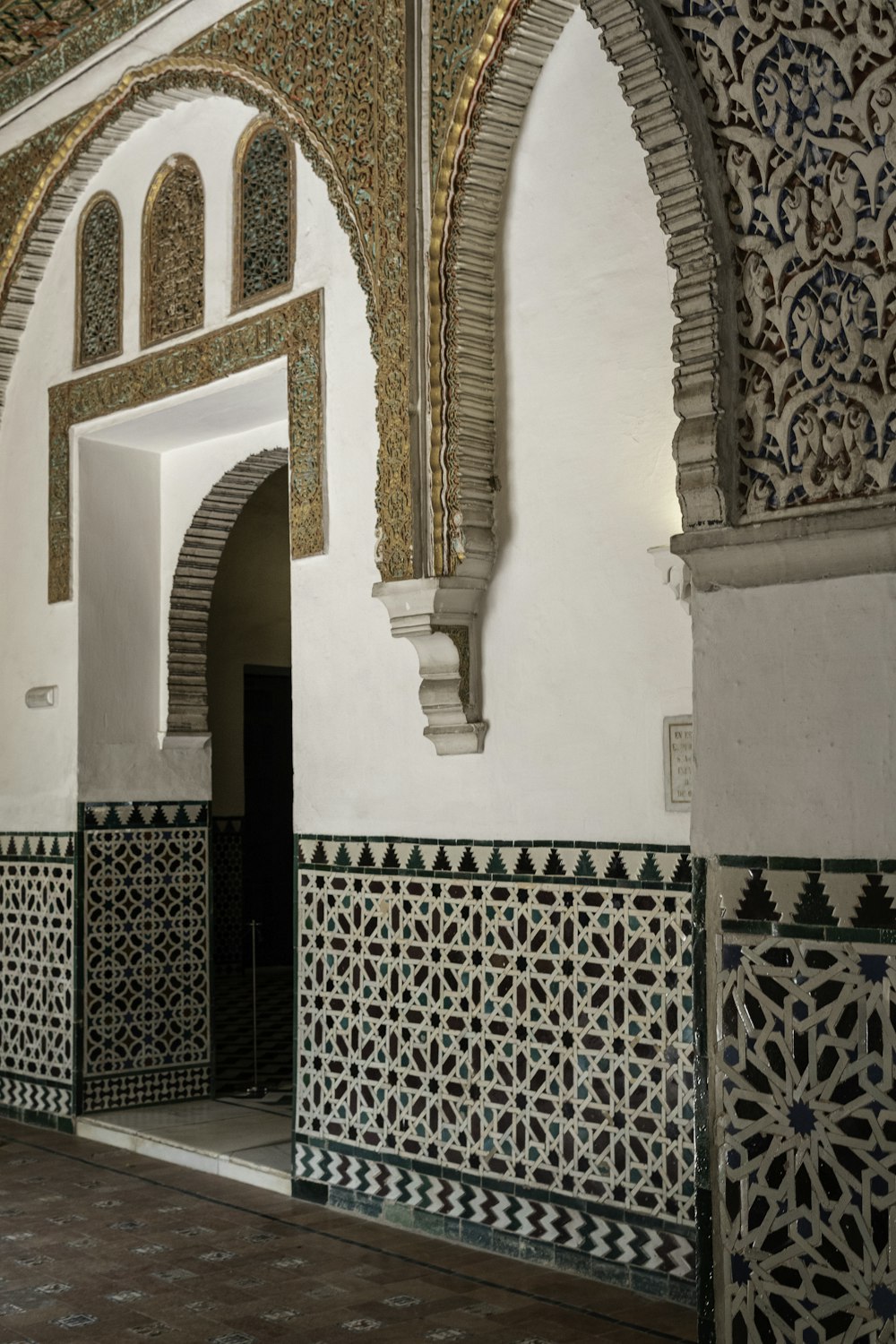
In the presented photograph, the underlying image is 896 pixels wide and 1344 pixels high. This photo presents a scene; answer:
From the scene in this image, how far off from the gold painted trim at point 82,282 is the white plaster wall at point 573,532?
2.04 meters

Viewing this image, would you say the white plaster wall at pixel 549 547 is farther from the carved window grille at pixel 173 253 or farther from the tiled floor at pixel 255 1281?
the tiled floor at pixel 255 1281

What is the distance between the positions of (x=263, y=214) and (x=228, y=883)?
16.9 ft

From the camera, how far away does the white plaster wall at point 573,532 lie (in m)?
4.05

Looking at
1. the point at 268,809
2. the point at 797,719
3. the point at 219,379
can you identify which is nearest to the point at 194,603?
the point at 219,379

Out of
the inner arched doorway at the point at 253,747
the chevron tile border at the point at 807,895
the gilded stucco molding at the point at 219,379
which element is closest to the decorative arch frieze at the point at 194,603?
the gilded stucco molding at the point at 219,379

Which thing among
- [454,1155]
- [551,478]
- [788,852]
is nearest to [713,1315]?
[788,852]

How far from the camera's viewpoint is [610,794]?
4113mm

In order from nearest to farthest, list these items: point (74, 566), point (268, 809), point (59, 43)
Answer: point (59, 43) → point (74, 566) → point (268, 809)

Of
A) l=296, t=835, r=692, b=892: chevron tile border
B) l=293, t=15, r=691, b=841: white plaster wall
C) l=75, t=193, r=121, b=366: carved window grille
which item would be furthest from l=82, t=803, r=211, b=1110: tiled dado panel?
l=75, t=193, r=121, b=366: carved window grille

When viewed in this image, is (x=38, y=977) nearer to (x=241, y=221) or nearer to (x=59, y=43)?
(x=241, y=221)

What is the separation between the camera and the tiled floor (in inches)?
144

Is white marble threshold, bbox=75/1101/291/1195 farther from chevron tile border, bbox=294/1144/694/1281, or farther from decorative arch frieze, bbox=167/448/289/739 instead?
decorative arch frieze, bbox=167/448/289/739

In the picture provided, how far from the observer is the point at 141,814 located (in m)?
6.30

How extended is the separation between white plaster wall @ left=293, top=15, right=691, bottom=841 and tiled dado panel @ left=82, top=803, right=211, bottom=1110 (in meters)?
1.76
